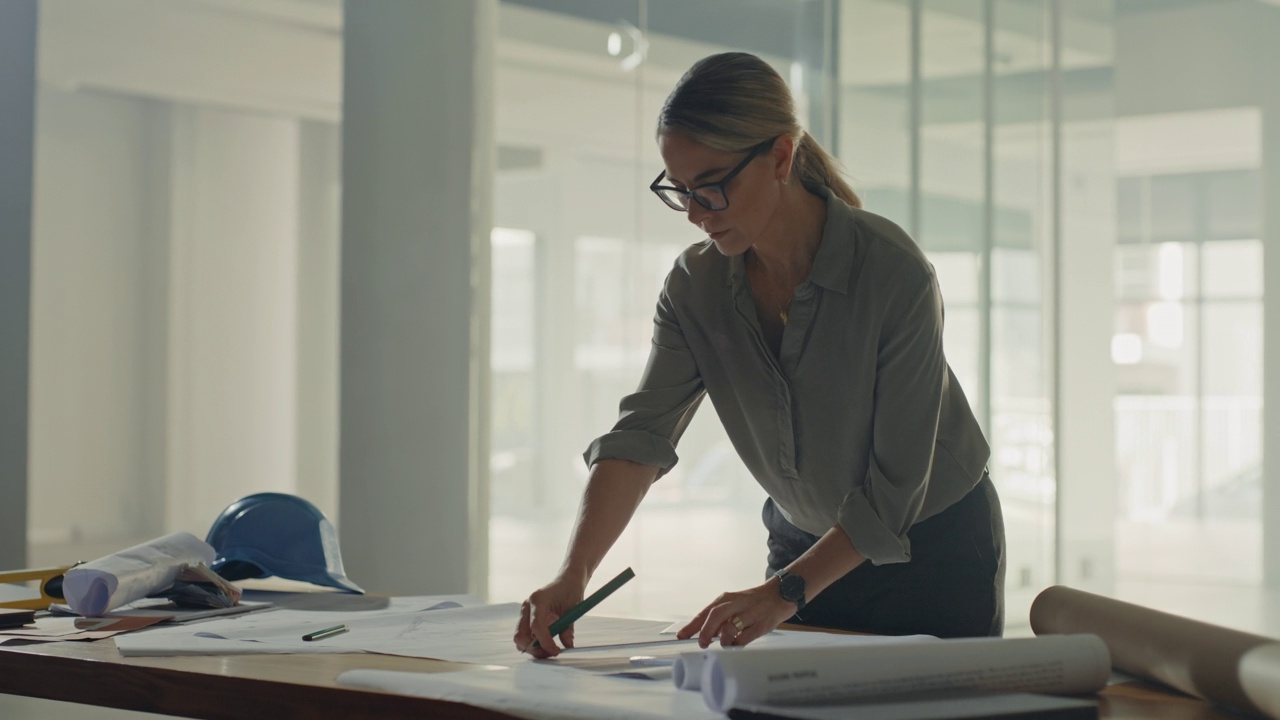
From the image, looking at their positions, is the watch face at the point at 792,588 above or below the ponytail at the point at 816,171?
below

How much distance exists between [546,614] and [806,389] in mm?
492

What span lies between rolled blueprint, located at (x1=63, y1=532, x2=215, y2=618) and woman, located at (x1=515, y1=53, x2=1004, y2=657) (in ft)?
1.98

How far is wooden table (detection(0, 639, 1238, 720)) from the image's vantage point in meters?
1.18

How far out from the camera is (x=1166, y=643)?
4.06 feet

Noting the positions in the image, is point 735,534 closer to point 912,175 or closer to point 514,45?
point 912,175

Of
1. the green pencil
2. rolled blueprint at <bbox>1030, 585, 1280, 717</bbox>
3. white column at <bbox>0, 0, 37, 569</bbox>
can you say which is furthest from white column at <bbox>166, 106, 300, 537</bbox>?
rolled blueprint at <bbox>1030, 585, 1280, 717</bbox>

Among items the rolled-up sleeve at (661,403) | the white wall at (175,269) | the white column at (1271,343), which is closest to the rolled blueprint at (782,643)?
the rolled-up sleeve at (661,403)

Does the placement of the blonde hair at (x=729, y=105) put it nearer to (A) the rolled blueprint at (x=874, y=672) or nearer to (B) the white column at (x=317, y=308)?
(A) the rolled blueprint at (x=874, y=672)

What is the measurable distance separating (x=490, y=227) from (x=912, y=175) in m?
2.11

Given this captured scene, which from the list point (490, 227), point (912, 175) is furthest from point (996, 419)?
point (490, 227)

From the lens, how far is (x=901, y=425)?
1.61 metres

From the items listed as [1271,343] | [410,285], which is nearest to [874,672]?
[410,285]

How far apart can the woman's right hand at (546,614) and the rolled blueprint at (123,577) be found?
591mm

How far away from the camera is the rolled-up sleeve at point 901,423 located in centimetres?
157
